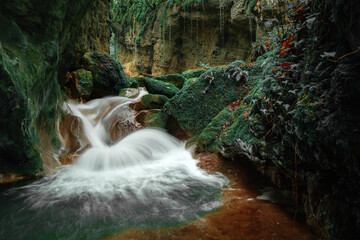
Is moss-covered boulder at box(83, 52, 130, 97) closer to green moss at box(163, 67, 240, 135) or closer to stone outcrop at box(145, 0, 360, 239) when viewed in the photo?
green moss at box(163, 67, 240, 135)

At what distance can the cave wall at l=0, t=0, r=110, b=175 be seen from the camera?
129 inches

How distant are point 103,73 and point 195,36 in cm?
1495

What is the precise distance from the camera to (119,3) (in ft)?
79.3

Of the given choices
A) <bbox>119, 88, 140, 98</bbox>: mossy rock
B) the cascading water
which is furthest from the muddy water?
<bbox>119, 88, 140, 98</bbox>: mossy rock

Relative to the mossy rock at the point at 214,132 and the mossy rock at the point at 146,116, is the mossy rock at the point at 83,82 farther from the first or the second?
the mossy rock at the point at 214,132

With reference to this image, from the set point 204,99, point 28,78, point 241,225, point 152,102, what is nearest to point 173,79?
point 152,102

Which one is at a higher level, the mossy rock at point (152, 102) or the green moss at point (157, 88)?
the green moss at point (157, 88)

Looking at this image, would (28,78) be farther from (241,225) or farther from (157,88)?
(157,88)

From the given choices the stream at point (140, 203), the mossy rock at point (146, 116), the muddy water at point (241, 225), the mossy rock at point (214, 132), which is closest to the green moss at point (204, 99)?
the mossy rock at point (214, 132)

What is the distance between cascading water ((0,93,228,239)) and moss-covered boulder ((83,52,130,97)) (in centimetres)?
536

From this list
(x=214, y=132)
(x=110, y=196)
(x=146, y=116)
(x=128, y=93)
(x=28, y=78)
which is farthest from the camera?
(x=128, y=93)

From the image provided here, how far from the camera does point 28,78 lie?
3.71 metres

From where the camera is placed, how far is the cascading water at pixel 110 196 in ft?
7.74

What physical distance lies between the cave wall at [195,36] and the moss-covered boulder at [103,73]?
9.56 metres
